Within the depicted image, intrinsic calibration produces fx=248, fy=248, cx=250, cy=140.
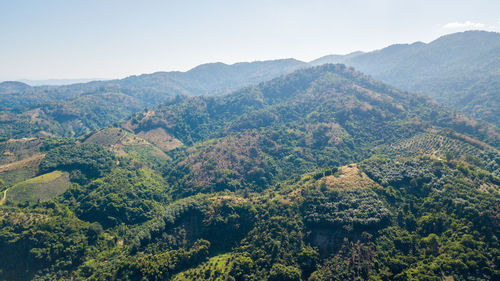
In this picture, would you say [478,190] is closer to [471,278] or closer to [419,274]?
[471,278]

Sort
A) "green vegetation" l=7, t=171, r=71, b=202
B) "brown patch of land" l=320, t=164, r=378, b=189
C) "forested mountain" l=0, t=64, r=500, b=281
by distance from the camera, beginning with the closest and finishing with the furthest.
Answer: "forested mountain" l=0, t=64, r=500, b=281 < "brown patch of land" l=320, t=164, r=378, b=189 < "green vegetation" l=7, t=171, r=71, b=202

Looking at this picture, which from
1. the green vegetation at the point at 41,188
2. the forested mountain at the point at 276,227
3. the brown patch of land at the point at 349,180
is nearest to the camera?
the forested mountain at the point at 276,227

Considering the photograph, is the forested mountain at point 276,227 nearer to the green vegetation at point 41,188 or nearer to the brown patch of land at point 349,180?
the brown patch of land at point 349,180

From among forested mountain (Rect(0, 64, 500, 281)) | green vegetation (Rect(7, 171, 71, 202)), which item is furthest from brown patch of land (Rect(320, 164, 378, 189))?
green vegetation (Rect(7, 171, 71, 202))

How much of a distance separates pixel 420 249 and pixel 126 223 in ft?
416

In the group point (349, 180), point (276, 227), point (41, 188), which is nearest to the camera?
point (276, 227)

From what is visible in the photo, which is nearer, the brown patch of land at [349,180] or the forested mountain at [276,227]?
the forested mountain at [276,227]

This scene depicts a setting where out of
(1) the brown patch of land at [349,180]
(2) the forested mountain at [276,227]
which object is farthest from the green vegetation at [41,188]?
(1) the brown patch of land at [349,180]

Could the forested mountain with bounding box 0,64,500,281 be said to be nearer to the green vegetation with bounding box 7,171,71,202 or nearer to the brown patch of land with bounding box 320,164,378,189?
the brown patch of land with bounding box 320,164,378,189

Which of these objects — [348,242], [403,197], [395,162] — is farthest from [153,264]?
[395,162]

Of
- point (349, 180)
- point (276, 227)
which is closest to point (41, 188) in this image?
point (276, 227)

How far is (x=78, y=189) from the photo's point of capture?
455 ft

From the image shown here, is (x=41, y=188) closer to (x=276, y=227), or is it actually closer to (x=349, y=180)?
(x=276, y=227)

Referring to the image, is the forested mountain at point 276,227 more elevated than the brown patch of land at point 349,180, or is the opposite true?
the brown patch of land at point 349,180
